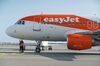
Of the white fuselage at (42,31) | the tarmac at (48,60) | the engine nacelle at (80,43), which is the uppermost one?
the white fuselage at (42,31)

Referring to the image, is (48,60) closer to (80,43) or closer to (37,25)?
(80,43)

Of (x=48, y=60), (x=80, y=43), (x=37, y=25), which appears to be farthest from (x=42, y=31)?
(x=48, y=60)

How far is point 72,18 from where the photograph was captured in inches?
977

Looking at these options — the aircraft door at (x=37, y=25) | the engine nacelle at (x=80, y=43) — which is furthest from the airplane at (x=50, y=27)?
the engine nacelle at (x=80, y=43)

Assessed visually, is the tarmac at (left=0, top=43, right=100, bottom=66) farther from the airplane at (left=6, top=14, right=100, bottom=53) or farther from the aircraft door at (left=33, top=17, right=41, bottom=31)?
the aircraft door at (left=33, top=17, right=41, bottom=31)

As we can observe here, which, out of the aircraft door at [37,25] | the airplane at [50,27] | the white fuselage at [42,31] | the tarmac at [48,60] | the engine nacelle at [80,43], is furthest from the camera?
the aircraft door at [37,25]

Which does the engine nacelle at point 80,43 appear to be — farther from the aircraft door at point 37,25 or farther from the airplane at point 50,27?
the aircraft door at point 37,25

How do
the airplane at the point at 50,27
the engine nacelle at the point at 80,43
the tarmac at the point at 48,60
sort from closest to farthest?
the tarmac at the point at 48,60
the engine nacelle at the point at 80,43
the airplane at the point at 50,27

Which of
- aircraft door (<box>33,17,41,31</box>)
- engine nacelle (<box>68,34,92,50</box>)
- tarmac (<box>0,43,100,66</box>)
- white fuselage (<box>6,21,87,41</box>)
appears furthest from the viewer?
aircraft door (<box>33,17,41,31</box>)

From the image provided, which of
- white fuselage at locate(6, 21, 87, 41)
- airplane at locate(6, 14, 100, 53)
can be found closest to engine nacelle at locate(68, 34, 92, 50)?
airplane at locate(6, 14, 100, 53)

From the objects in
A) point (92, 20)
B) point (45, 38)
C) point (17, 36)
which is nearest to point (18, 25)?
point (17, 36)

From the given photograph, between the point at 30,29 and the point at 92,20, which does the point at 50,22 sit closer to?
the point at 30,29

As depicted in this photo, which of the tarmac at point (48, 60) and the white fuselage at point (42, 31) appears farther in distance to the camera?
the white fuselage at point (42, 31)

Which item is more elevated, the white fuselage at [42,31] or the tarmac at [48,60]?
the white fuselage at [42,31]
